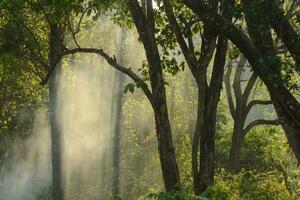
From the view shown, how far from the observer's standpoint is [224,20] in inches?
354

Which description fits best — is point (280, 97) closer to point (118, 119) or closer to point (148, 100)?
point (148, 100)

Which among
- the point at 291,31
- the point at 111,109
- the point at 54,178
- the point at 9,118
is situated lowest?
the point at 54,178

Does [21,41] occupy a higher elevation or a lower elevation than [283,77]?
higher

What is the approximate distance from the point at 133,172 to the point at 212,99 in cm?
2180

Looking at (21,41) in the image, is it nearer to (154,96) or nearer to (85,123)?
(154,96)

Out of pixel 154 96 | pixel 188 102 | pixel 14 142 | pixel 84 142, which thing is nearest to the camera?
pixel 154 96

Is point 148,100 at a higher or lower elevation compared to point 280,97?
higher

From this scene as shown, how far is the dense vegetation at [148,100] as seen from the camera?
29.3 feet

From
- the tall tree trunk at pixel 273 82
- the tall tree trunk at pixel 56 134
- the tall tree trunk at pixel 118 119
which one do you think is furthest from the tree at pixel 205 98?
the tall tree trunk at pixel 118 119

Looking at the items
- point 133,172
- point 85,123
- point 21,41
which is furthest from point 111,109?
point 21,41

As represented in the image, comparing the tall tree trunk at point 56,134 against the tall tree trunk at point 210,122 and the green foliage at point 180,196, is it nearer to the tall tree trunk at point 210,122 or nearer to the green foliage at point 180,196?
the tall tree trunk at point 210,122

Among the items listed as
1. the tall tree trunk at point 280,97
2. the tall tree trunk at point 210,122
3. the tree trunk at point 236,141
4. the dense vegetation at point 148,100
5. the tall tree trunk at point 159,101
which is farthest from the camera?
the tree trunk at point 236,141

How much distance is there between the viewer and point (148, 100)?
31000mm

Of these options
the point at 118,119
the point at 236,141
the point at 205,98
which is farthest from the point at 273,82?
the point at 118,119
